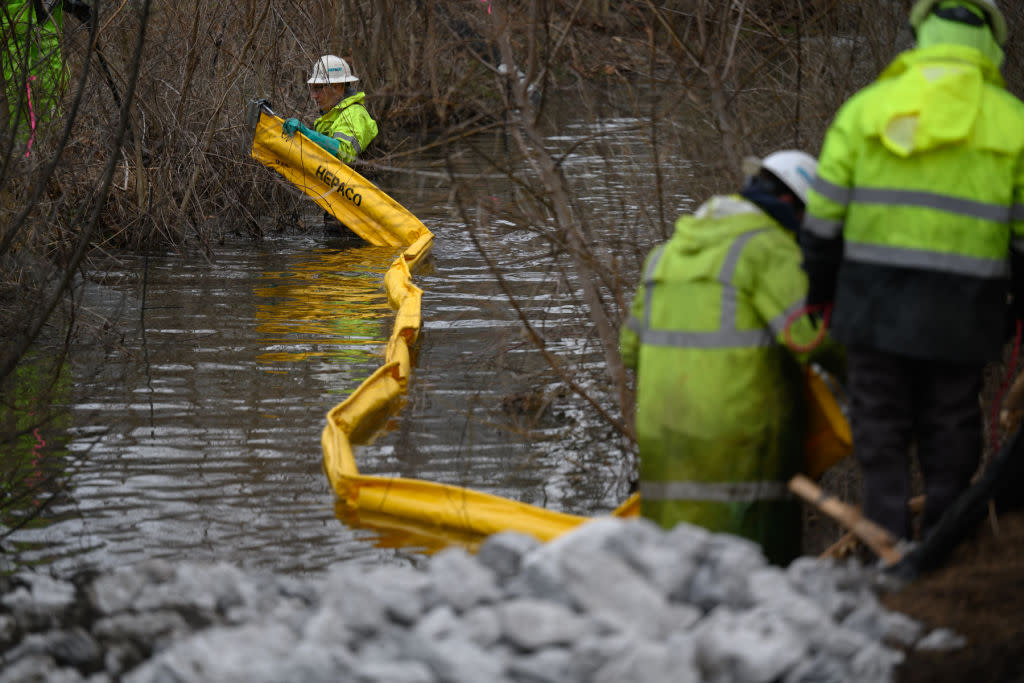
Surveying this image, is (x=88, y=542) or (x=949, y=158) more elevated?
(x=949, y=158)

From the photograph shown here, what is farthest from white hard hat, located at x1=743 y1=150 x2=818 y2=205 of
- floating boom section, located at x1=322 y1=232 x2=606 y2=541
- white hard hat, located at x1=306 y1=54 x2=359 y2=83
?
white hard hat, located at x1=306 y1=54 x2=359 y2=83

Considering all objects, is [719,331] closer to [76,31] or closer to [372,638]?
[372,638]

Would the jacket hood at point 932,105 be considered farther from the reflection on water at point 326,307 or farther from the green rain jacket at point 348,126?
the green rain jacket at point 348,126

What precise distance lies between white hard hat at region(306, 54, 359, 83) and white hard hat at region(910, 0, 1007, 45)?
9287 millimetres

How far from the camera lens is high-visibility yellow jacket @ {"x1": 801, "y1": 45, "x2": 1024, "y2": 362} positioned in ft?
12.9

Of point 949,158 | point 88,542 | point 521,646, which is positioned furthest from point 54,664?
point 949,158

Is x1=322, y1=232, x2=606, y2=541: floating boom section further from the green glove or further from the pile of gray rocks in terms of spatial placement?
the green glove

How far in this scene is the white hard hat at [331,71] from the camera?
42.3 feet

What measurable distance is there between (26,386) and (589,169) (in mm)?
10504

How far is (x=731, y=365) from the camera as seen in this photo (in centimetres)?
420

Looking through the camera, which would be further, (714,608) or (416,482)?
(416,482)

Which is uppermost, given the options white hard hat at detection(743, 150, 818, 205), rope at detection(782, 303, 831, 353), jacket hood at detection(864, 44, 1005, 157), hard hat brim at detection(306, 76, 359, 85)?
jacket hood at detection(864, 44, 1005, 157)

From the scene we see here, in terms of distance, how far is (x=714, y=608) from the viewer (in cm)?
357

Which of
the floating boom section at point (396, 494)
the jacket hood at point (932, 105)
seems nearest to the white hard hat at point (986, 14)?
the jacket hood at point (932, 105)
